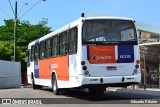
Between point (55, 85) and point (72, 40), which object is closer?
point (72, 40)

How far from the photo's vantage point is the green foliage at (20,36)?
52.8 meters

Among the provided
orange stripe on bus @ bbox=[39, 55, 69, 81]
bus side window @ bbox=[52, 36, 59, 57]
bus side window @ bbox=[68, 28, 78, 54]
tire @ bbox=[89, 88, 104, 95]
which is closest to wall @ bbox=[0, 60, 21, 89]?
orange stripe on bus @ bbox=[39, 55, 69, 81]

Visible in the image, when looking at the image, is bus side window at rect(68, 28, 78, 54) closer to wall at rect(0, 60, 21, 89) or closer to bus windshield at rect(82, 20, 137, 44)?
bus windshield at rect(82, 20, 137, 44)

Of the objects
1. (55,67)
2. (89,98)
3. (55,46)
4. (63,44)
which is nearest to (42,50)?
(55,46)

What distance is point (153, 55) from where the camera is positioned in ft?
120

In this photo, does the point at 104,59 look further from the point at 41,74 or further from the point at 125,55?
the point at 41,74

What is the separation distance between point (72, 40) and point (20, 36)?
137 ft

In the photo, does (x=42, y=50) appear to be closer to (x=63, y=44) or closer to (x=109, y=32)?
(x=63, y=44)

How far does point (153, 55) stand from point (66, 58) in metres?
19.5

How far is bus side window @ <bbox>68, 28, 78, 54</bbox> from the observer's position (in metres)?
17.0

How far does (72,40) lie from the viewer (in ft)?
57.2

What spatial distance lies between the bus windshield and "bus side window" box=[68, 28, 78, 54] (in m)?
0.66

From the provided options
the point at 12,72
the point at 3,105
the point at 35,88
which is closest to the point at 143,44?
the point at 35,88

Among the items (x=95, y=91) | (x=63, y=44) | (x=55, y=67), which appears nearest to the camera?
(x=63, y=44)
